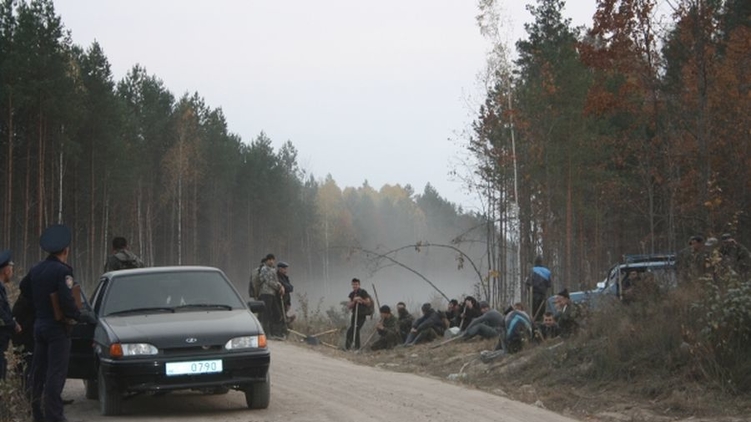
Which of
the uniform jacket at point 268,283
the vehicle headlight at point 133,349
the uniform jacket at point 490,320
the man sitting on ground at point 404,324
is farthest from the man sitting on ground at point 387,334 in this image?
the vehicle headlight at point 133,349

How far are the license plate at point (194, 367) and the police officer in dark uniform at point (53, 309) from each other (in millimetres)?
1019

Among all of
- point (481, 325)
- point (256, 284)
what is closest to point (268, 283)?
point (256, 284)

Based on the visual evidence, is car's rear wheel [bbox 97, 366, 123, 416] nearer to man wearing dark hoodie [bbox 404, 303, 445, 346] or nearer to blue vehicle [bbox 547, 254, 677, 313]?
blue vehicle [bbox 547, 254, 677, 313]

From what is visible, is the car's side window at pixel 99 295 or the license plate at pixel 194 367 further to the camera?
the car's side window at pixel 99 295

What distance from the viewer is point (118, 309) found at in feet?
37.6

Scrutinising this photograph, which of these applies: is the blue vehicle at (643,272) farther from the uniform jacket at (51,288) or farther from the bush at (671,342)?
the uniform jacket at (51,288)

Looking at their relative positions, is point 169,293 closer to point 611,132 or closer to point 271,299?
point 271,299

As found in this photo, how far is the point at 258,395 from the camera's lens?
1108 centimetres

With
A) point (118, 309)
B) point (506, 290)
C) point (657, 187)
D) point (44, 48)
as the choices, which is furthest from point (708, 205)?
point (44, 48)

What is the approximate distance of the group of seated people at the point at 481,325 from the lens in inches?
685

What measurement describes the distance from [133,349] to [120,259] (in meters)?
4.73

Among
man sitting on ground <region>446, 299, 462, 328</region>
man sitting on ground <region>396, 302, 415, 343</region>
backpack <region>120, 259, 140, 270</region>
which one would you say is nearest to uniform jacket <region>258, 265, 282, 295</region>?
man sitting on ground <region>396, 302, 415, 343</region>

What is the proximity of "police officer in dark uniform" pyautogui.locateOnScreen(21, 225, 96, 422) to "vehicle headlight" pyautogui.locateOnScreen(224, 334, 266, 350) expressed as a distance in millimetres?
1531

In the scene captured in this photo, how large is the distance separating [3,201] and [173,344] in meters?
37.0
